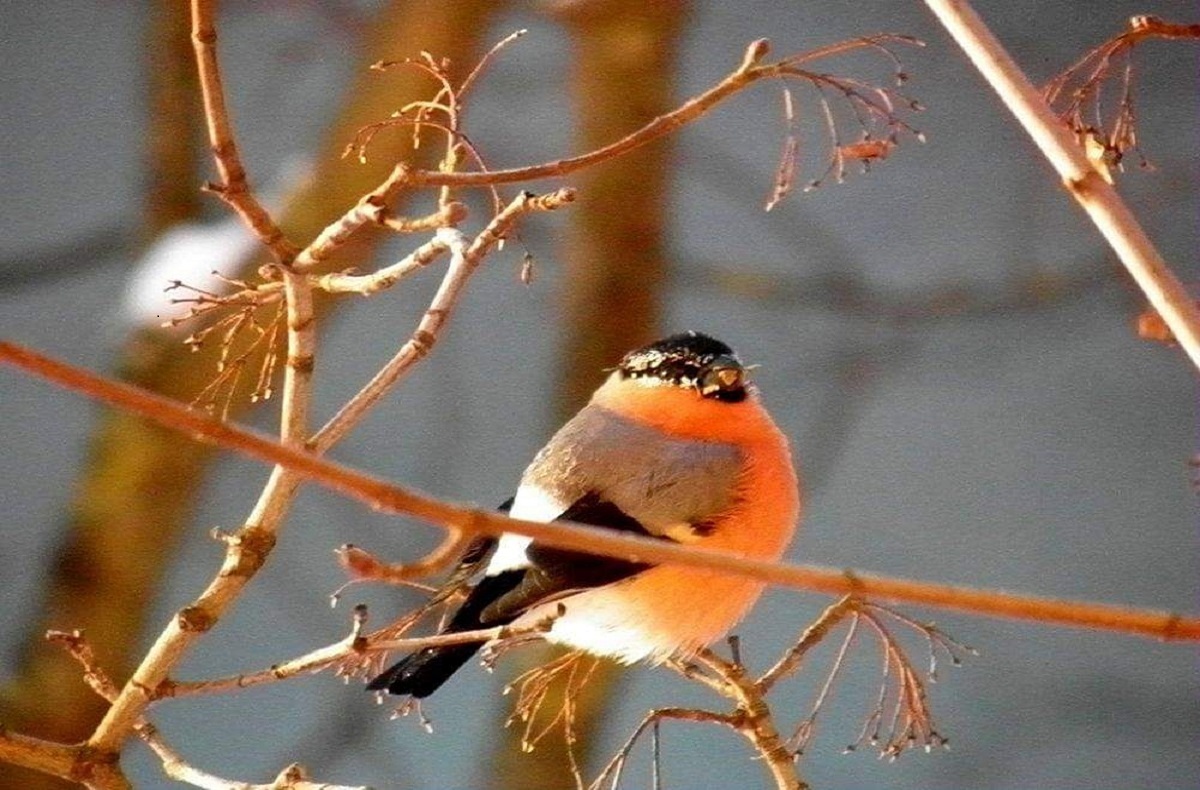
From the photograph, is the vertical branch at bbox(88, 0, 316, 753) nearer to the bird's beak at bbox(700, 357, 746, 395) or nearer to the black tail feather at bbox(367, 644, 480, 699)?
the black tail feather at bbox(367, 644, 480, 699)

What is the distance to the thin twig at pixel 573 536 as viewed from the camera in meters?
0.30

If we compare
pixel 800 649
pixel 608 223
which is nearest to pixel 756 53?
pixel 800 649

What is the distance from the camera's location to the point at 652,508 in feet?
2.67

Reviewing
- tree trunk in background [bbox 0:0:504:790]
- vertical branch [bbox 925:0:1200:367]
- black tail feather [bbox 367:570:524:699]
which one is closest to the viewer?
vertical branch [bbox 925:0:1200:367]

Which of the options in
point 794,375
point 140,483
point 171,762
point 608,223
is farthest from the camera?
point 794,375

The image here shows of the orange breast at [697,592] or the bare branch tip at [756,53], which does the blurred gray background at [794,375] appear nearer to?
the orange breast at [697,592]

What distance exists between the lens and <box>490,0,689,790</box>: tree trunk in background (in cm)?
134

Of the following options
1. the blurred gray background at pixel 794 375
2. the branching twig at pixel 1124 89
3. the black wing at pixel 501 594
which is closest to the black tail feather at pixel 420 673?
the black wing at pixel 501 594

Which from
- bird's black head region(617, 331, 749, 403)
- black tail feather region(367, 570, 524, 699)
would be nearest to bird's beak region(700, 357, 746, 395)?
bird's black head region(617, 331, 749, 403)

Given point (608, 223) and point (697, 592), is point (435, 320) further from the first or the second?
point (608, 223)

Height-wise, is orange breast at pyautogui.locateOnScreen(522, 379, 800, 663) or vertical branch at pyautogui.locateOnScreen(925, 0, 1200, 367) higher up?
vertical branch at pyautogui.locateOnScreen(925, 0, 1200, 367)

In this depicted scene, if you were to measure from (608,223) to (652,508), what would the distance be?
610mm

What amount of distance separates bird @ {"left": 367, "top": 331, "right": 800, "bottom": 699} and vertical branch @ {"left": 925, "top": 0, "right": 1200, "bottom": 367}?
342 millimetres

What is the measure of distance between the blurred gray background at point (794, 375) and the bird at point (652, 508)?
1.74 ft
